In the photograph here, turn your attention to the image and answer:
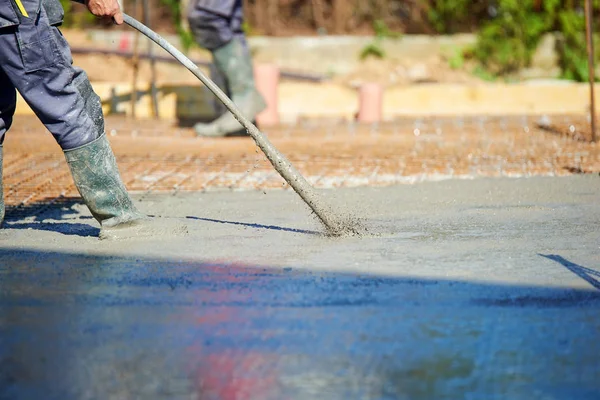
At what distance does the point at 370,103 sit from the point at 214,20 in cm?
228

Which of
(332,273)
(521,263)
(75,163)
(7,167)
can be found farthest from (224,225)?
(7,167)

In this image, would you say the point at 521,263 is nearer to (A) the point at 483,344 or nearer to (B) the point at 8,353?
(A) the point at 483,344

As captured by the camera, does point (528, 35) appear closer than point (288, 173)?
No

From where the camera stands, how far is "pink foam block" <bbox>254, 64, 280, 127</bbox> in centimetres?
1006

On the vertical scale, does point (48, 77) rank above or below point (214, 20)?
below

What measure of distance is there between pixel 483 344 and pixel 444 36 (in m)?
11.9

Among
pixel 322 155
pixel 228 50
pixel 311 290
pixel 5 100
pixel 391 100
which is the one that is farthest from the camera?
pixel 391 100

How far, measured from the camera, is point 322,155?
7.57m

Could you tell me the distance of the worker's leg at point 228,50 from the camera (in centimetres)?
866

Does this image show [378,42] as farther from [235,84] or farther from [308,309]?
[308,309]

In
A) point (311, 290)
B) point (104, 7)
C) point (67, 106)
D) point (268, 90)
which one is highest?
point (104, 7)

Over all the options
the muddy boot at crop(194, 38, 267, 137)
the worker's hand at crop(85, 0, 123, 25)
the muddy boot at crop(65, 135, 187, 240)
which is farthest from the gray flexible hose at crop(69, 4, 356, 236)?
the muddy boot at crop(194, 38, 267, 137)

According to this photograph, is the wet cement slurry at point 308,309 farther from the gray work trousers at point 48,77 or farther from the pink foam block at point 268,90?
the pink foam block at point 268,90

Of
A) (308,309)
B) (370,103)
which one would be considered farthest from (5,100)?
(370,103)
